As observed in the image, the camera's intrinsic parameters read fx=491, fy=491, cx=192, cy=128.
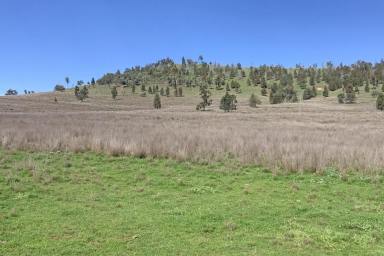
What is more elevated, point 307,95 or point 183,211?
point 183,211

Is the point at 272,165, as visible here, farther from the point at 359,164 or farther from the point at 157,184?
the point at 157,184

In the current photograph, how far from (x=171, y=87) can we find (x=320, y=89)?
44.6 metres

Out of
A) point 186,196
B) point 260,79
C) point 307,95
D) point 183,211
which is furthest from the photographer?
point 260,79

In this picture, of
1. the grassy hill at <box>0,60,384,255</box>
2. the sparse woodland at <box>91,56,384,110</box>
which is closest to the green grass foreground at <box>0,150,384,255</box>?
the grassy hill at <box>0,60,384,255</box>

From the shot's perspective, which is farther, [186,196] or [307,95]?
[307,95]

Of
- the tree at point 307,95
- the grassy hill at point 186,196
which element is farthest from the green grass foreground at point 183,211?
the tree at point 307,95

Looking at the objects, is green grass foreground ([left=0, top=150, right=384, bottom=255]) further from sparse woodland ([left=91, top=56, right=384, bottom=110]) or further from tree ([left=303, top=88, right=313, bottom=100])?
tree ([left=303, top=88, right=313, bottom=100])

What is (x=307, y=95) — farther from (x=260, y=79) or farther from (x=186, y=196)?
(x=186, y=196)

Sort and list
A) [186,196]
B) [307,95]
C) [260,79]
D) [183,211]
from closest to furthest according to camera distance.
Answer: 1. [183,211]
2. [186,196]
3. [307,95]
4. [260,79]

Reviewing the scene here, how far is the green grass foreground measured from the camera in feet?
25.8

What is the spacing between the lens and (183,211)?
10039 mm

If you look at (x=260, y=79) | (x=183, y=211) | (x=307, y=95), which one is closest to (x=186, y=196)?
(x=183, y=211)

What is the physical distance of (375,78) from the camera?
115875 mm

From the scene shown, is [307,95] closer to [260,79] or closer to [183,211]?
[260,79]
